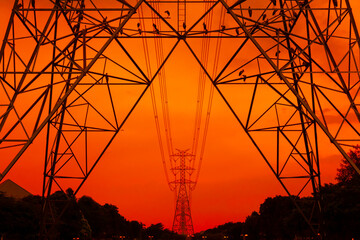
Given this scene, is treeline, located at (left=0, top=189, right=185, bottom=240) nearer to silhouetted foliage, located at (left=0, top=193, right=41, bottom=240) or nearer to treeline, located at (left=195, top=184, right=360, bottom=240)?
silhouetted foliage, located at (left=0, top=193, right=41, bottom=240)

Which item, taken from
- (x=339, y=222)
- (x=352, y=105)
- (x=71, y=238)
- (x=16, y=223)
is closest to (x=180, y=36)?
(x=352, y=105)

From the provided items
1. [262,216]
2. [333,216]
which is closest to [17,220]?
[333,216]

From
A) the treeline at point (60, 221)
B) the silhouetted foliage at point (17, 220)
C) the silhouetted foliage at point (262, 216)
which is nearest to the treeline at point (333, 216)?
the silhouetted foliage at point (262, 216)

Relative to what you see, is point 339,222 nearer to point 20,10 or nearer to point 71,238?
point 71,238

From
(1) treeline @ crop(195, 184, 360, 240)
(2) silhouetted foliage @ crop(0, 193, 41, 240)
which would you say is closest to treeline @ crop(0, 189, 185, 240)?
(2) silhouetted foliage @ crop(0, 193, 41, 240)

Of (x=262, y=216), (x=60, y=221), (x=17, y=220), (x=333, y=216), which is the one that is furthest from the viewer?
(x=262, y=216)

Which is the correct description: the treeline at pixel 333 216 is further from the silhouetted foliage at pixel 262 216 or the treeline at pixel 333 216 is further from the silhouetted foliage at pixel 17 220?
the silhouetted foliage at pixel 17 220

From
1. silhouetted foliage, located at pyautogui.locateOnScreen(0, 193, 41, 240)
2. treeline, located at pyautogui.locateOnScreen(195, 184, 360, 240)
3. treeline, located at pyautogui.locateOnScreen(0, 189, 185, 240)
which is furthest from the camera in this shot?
treeline, located at pyautogui.locateOnScreen(0, 189, 185, 240)

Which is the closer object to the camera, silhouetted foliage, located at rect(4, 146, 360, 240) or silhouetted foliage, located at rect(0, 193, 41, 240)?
silhouetted foliage, located at rect(4, 146, 360, 240)

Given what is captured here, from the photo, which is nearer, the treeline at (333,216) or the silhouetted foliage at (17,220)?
the treeline at (333,216)

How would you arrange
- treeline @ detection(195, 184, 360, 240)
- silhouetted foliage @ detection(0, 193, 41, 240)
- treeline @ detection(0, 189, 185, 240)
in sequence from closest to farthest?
treeline @ detection(195, 184, 360, 240)
silhouetted foliage @ detection(0, 193, 41, 240)
treeline @ detection(0, 189, 185, 240)

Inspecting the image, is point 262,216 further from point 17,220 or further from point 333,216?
point 17,220
